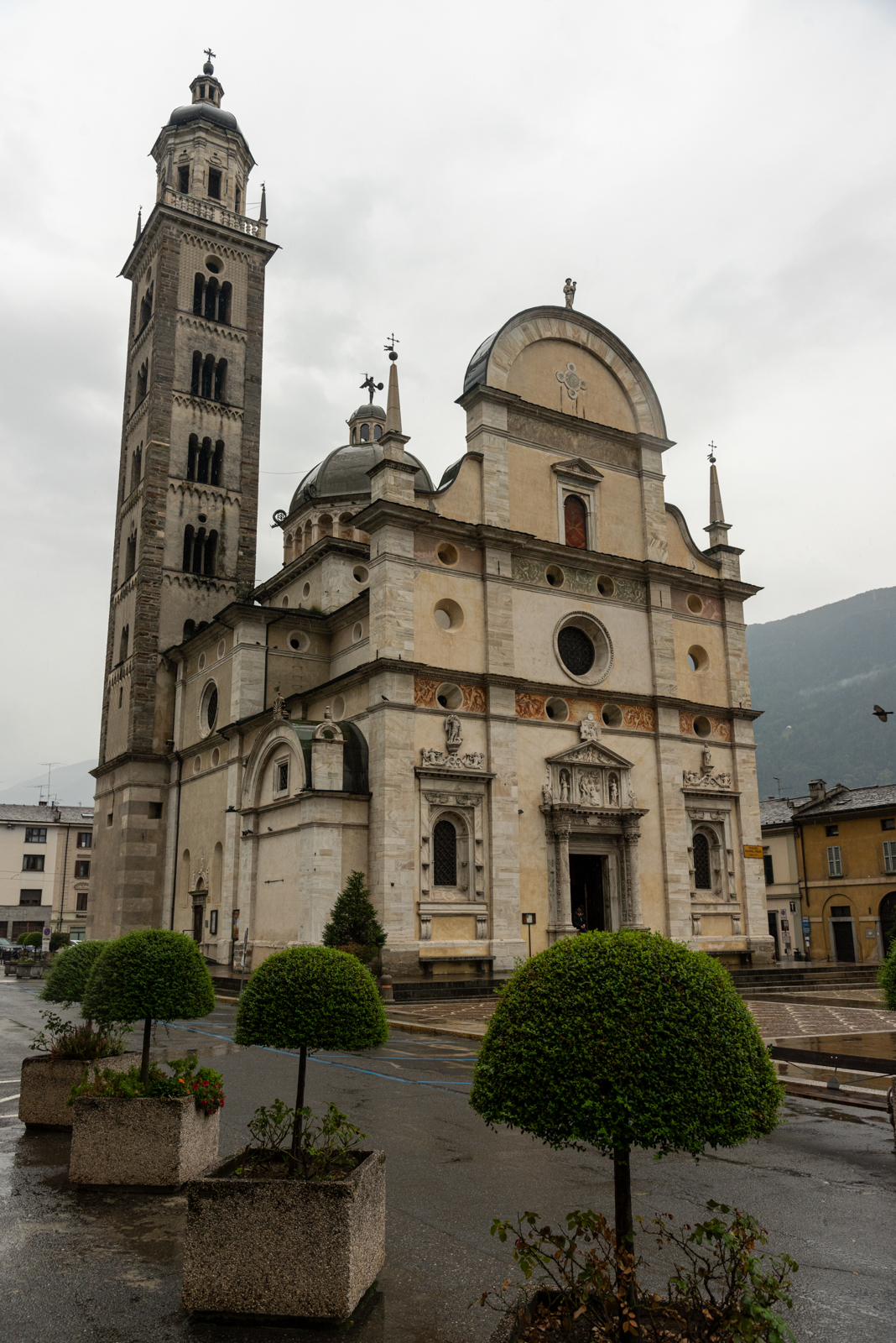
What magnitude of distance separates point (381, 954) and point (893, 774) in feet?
485

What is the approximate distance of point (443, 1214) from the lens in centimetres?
779

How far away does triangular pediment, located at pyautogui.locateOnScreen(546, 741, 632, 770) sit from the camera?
33.6m

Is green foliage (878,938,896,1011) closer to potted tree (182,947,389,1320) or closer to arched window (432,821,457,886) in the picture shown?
potted tree (182,947,389,1320)

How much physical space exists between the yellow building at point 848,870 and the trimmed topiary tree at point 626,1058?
147 feet

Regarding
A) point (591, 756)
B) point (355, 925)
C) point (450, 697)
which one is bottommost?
point (355, 925)

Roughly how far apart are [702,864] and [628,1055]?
1342 inches

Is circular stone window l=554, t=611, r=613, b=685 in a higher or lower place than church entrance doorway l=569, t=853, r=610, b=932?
higher

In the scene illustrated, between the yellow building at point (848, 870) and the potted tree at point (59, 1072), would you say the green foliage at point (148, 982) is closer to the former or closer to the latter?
the potted tree at point (59, 1072)

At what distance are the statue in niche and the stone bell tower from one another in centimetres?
1767

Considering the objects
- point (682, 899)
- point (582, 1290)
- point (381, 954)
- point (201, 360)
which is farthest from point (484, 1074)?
point (201, 360)

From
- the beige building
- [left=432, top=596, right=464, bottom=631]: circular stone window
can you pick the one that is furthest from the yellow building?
the beige building

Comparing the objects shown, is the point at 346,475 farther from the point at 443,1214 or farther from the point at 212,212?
the point at 443,1214

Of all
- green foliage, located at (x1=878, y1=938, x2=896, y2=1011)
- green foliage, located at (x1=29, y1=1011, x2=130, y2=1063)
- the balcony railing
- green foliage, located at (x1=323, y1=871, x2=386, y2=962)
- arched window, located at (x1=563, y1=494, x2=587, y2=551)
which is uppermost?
the balcony railing

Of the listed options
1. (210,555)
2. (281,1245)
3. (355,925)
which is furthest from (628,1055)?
(210,555)
